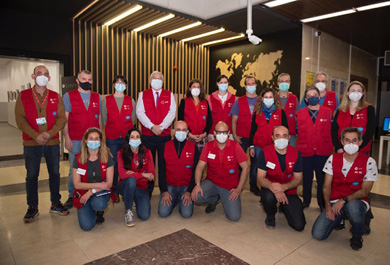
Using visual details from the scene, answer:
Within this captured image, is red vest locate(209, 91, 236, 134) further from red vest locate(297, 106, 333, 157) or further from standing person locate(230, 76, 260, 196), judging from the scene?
red vest locate(297, 106, 333, 157)

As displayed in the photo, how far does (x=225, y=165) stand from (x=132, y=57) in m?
5.24

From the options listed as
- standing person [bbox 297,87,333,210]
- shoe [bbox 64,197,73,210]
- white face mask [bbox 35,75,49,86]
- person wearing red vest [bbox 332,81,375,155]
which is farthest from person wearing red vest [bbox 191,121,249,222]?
white face mask [bbox 35,75,49,86]

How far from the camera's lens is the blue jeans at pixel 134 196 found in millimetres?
2930

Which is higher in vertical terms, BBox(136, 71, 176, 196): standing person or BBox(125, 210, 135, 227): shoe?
BBox(136, 71, 176, 196): standing person

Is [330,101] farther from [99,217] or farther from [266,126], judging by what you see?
[99,217]

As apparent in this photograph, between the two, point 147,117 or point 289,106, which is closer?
point 147,117

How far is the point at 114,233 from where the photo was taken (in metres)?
2.67

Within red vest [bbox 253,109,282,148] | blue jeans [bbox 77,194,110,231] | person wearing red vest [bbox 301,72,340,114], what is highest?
person wearing red vest [bbox 301,72,340,114]

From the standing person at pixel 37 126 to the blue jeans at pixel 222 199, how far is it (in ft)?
5.20

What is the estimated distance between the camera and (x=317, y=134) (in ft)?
10.5

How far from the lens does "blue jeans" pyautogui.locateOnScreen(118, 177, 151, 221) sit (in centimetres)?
293

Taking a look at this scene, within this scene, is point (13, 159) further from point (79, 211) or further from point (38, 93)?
point (79, 211)

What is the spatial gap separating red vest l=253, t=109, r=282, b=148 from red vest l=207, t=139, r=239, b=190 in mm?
466

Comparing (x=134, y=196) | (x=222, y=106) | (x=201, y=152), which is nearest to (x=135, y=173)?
(x=134, y=196)
